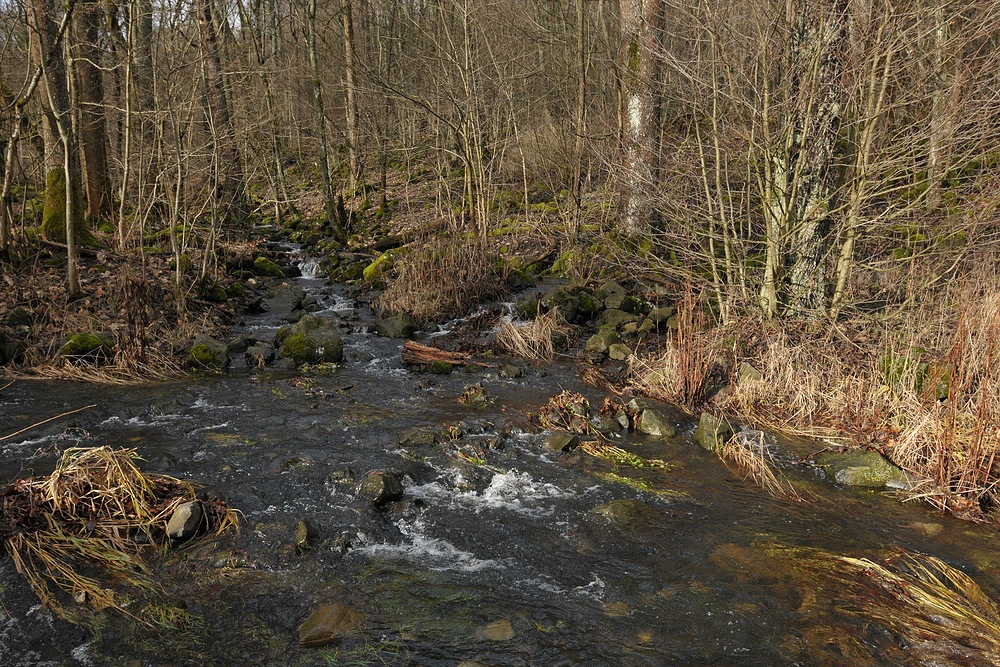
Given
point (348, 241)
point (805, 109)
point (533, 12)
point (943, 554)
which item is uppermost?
point (533, 12)

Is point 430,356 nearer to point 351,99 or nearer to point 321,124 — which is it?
point 321,124

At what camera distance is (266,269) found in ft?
47.8

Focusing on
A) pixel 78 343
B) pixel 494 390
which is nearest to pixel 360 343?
pixel 494 390

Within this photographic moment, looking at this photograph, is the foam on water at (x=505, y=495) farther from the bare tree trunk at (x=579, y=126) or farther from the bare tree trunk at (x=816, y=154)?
Answer: the bare tree trunk at (x=579, y=126)

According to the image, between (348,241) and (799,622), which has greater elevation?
(348,241)

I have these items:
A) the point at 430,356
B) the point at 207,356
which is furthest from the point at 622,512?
the point at 207,356

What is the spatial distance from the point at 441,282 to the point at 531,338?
2517mm

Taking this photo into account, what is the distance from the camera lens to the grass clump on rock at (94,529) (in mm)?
4207

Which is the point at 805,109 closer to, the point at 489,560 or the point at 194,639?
the point at 489,560

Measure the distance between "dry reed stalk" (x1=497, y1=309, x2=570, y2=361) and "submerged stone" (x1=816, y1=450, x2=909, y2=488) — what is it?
4.34 m

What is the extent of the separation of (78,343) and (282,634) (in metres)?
6.40

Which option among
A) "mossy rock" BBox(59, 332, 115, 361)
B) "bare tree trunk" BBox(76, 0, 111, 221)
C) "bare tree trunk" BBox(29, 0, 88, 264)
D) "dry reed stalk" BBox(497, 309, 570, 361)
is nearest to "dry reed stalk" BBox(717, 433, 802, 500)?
"dry reed stalk" BBox(497, 309, 570, 361)

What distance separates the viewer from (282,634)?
13.3 feet

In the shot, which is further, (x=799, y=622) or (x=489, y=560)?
(x=489, y=560)
